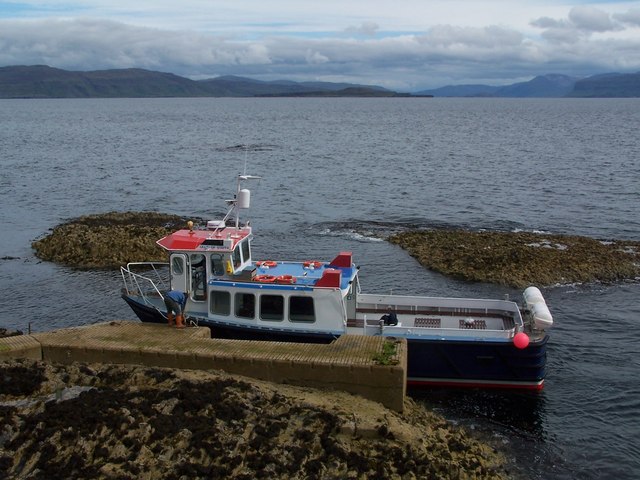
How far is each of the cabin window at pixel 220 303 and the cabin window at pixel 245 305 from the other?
297 millimetres

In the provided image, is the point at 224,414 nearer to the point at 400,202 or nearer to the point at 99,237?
the point at 99,237

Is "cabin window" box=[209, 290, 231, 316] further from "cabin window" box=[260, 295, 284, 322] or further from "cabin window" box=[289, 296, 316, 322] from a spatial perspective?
"cabin window" box=[289, 296, 316, 322]

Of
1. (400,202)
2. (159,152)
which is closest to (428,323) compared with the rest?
(400,202)

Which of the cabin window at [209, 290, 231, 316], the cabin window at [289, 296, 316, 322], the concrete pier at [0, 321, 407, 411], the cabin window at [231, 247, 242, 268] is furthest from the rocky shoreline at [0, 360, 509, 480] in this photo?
the cabin window at [231, 247, 242, 268]

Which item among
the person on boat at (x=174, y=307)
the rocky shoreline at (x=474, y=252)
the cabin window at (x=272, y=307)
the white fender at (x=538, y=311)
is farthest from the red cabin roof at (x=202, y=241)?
the rocky shoreline at (x=474, y=252)

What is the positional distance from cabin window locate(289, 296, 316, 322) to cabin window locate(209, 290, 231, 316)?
81.4 inches

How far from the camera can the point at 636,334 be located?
26.3 m

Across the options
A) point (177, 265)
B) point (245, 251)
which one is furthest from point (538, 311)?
point (177, 265)

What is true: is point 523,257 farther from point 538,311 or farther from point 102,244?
point 102,244

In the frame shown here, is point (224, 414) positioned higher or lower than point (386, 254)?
higher

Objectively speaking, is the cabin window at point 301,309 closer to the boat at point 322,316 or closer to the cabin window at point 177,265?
the boat at point 322,316

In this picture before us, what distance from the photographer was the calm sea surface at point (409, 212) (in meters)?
20.2

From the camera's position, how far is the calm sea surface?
796 inches

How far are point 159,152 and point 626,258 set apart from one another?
74731mm
